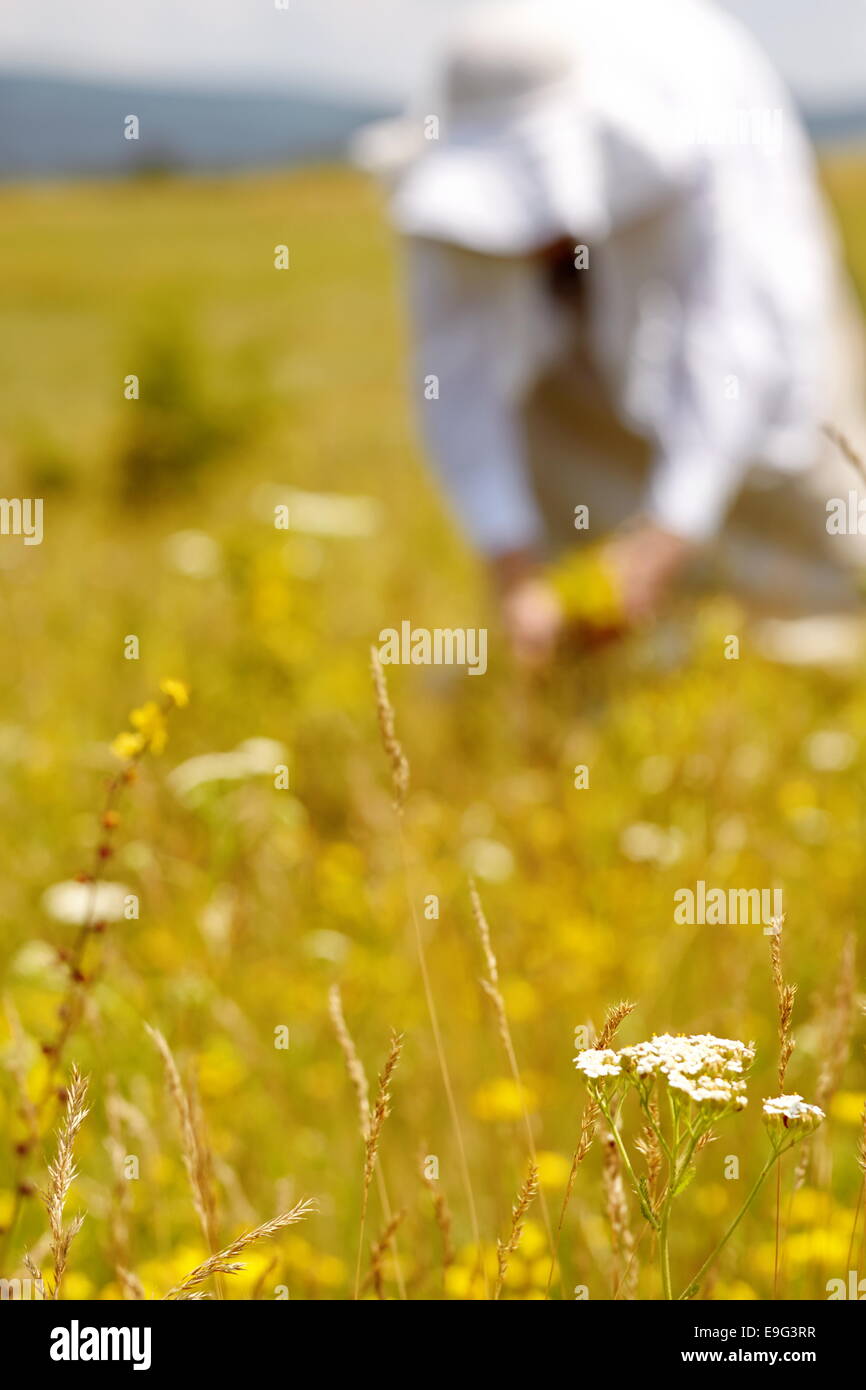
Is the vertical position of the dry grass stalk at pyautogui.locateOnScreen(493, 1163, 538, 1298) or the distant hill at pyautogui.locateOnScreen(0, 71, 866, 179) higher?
the distant hill at pyautogui.locateOnScreen(0, 71, 866, 179)

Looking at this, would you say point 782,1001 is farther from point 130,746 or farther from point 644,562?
point 644,562

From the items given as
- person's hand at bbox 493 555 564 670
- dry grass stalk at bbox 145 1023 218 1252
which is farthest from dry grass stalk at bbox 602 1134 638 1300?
person's hand at bbox 493 555 564 670

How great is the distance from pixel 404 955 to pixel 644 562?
4.03 ft

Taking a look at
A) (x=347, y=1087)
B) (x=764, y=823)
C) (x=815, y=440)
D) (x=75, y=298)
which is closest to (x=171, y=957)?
(x=347, y=1087)

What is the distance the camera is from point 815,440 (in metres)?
2.94

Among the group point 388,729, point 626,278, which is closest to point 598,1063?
point 388,729

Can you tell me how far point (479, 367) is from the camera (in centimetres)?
297

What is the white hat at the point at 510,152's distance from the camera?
8.14 feet

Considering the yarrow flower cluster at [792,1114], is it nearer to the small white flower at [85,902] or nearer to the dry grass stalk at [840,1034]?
the dry grass stalk at [840,1034]

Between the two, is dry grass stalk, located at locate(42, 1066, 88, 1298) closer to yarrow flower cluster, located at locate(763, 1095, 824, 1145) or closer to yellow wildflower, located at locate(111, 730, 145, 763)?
yellow wildflower, located at locate(111, 730, 145, 763)

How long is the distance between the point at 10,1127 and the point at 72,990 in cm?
37

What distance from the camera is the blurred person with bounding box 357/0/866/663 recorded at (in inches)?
99.9

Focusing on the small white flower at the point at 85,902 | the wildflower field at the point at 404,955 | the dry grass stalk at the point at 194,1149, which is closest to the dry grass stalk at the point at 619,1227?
the wildflower field at the point at 404,955
